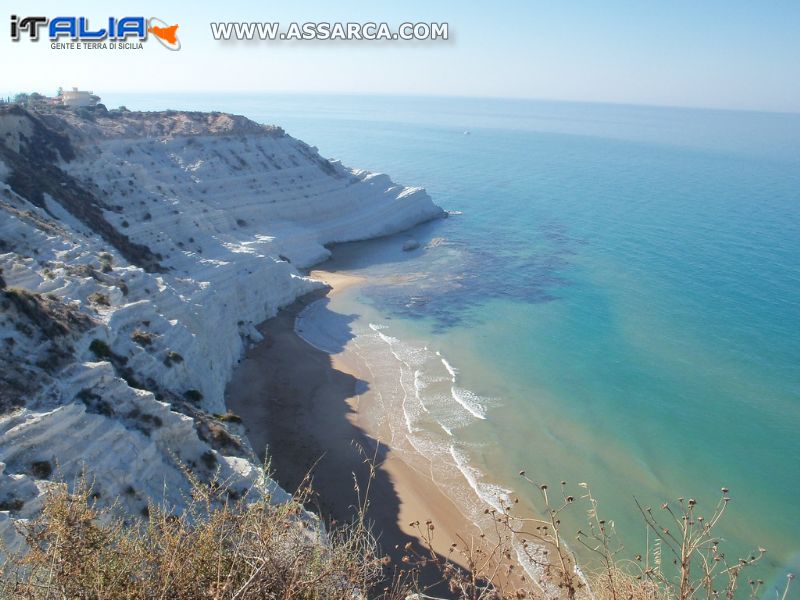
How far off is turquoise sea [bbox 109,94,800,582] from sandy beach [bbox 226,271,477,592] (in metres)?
2.90

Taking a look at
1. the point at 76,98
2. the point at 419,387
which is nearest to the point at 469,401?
the point at 419,387

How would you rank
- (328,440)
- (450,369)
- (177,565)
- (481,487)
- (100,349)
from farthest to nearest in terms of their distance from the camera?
(450,369), (328,440), (481,487), (100,349), (177,565)

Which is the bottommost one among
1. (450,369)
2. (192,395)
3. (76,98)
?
(450,369)

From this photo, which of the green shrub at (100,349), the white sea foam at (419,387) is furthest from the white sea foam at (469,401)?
the green shrub at (100,349)

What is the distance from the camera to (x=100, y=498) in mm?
13109

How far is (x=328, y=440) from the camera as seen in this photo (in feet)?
78.6

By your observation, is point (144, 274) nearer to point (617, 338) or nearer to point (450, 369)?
point (450, 369)

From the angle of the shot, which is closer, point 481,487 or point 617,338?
point 481,487

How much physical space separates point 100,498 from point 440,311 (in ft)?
89.9

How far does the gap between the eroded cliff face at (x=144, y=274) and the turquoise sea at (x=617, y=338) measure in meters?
7.39

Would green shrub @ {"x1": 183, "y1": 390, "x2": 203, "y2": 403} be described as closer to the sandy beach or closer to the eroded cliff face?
the eroded cliff face

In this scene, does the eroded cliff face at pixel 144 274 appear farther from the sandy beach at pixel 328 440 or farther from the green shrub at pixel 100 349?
the sandy beach at pixel 328 440

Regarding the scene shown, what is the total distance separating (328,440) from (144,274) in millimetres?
10865

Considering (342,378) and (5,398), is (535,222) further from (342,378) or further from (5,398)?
(5,398)
